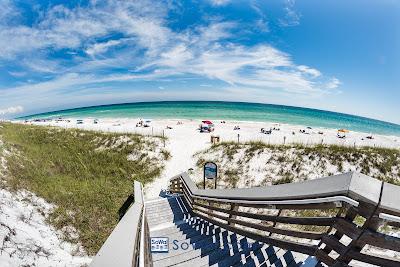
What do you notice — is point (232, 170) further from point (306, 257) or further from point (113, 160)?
point (306, 257)

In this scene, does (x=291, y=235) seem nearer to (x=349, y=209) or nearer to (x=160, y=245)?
(x=349, y=209)

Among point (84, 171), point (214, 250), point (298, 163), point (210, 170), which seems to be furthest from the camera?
point (298, 163)

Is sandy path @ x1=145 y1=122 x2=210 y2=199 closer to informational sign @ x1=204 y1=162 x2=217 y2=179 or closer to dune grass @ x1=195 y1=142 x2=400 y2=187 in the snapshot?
dune grass @ x1=195 y1=142 x2=400 y2=187

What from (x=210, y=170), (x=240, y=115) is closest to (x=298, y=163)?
(x=210, y=170)

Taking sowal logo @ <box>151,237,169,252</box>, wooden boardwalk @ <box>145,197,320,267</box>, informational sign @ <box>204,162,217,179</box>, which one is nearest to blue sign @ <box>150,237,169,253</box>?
sowal logo @ <box>151,237,169,252</box>

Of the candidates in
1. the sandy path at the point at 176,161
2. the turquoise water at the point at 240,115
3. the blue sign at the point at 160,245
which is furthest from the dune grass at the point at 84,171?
the turquoise water at the point at 240,115

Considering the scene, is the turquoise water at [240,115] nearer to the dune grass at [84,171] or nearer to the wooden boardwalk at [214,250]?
the dune grass at [84,171]
